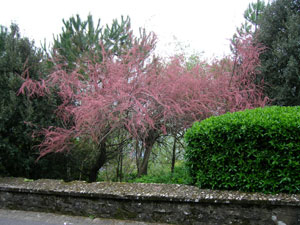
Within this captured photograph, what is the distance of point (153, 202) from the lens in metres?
3.89

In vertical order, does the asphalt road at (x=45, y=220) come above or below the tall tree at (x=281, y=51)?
below

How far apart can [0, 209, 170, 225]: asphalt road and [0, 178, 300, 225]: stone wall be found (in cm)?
8

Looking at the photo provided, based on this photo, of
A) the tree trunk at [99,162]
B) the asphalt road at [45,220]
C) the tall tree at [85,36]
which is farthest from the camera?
the tall tree at [85,36]

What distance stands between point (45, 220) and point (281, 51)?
5.98 meters

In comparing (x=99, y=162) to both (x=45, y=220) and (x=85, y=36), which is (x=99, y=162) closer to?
(x=45, y=220)

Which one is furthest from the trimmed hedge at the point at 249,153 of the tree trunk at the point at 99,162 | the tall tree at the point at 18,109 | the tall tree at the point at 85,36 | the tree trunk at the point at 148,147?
the tall tree at the point at 85,36

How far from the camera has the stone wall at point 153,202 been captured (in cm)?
347

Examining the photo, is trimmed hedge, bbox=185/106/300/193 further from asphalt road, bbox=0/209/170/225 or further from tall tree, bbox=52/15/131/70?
tall tree, bbox=52/15/131/70

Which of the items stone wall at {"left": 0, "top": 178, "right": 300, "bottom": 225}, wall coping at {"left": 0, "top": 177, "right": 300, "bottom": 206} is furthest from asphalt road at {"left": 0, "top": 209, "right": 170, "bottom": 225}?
wall coping at {"left": 0, "top": 177, "right": 300, "bottom": 206}

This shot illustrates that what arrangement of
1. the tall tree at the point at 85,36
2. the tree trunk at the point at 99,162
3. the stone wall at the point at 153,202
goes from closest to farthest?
the stone wall at the point at 153,202
the tree trunk at the point at 99,162
the tall tree at the point at 85,36

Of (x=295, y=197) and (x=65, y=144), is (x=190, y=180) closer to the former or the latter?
(x=295, y=197)

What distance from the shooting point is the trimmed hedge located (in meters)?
A: 3.52

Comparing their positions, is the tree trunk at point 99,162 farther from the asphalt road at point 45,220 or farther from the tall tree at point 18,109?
the asphalt road at point 45,220

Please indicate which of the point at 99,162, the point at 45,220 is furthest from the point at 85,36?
the point at 45,220
